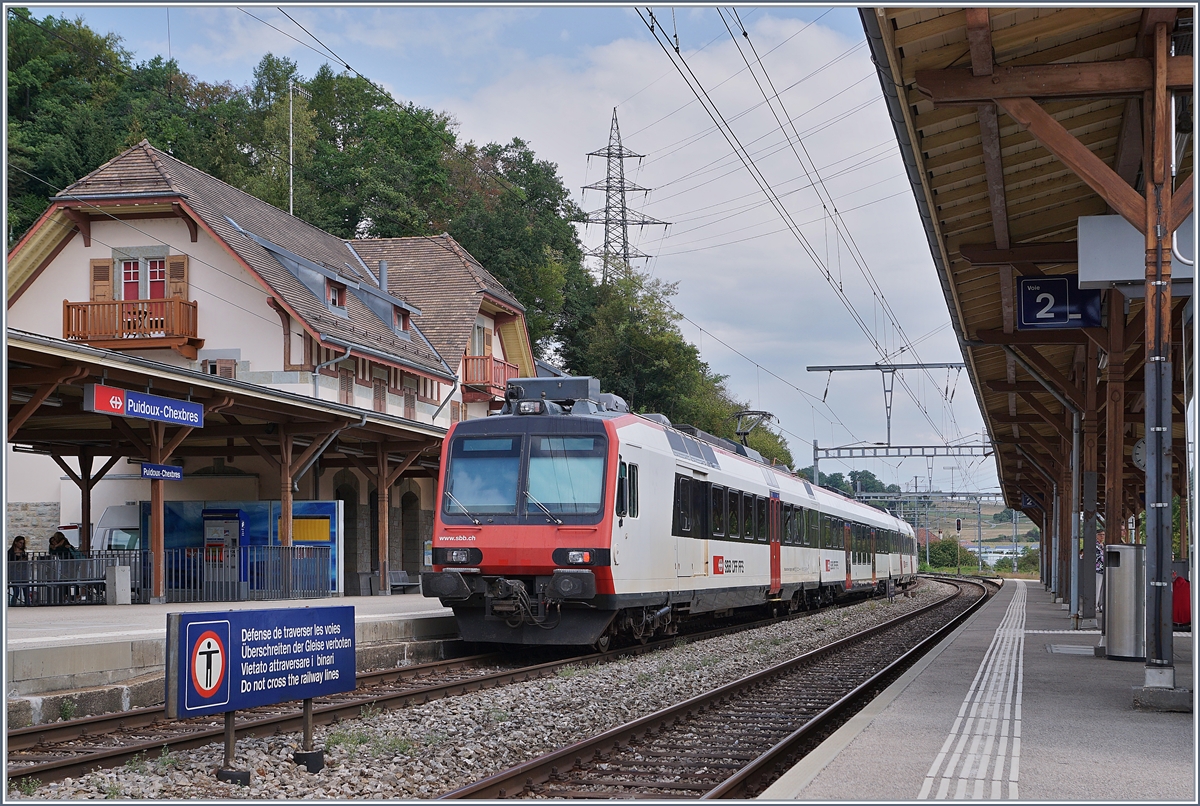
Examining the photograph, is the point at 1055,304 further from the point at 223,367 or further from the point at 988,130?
the point at 223,367

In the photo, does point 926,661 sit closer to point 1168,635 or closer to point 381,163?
point 1168,635

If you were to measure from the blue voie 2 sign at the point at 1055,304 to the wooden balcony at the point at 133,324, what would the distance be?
20.7 metres

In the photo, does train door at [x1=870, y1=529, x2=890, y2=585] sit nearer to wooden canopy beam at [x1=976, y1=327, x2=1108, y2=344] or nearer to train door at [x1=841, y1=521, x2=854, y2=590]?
train door at [x1=841, y1=521, x2=854, y2=590]

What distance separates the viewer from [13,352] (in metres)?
14.5

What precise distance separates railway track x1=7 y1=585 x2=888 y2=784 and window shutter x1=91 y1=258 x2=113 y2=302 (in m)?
19.4

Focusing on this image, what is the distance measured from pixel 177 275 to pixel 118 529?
654cm

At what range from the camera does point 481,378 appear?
36.8 m

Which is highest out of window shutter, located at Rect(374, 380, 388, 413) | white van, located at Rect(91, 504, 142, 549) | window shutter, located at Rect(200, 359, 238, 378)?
window shutter, located at Rect(200, 359, 238, 378)

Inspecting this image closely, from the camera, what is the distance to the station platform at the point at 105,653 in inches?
368

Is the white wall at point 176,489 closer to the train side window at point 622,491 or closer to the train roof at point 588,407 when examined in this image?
the train roof at point 588,407

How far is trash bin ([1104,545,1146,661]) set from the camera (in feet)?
40.4

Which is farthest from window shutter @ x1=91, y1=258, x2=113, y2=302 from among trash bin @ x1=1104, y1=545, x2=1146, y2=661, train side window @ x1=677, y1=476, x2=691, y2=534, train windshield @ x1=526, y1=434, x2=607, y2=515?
trash bin @ x1=1104, y1=545, x2=1146, y2=661

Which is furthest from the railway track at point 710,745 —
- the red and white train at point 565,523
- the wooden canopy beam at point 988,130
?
the wooden canopy beam at point 988,130

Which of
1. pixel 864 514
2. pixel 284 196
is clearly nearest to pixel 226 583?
pixel 864 514
